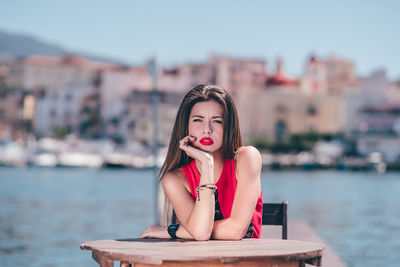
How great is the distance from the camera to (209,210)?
2318 millimetres

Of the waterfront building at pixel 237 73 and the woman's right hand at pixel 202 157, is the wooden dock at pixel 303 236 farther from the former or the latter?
the waterfront building at pixel 237 73

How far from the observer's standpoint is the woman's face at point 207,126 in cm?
245

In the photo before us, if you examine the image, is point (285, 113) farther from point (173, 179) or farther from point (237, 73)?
point (173, 179)

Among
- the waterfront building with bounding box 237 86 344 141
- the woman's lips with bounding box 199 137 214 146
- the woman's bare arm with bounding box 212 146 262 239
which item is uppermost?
the waterfront building with bounding box 237 86 344 141

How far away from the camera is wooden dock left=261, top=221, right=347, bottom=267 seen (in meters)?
4.96

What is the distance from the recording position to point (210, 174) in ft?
7.70

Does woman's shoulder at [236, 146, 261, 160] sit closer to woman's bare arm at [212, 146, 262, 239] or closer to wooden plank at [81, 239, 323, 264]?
woman's bare arm at [212, 146, 262, 239]

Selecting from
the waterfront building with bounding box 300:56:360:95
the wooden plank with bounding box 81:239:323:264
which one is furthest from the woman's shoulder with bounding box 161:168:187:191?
the waterfront building with bounding box 300:56:360:95

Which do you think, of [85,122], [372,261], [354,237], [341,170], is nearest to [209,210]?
[372,261]

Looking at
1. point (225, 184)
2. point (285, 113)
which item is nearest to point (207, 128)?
point (225, 184)

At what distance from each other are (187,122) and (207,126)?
0.11 metres

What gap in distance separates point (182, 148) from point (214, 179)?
0.58 feet

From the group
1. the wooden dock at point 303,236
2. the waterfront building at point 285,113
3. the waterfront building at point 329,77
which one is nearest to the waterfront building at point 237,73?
the waterfront building at point 285,113

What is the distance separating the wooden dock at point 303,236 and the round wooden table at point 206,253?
2641mm
